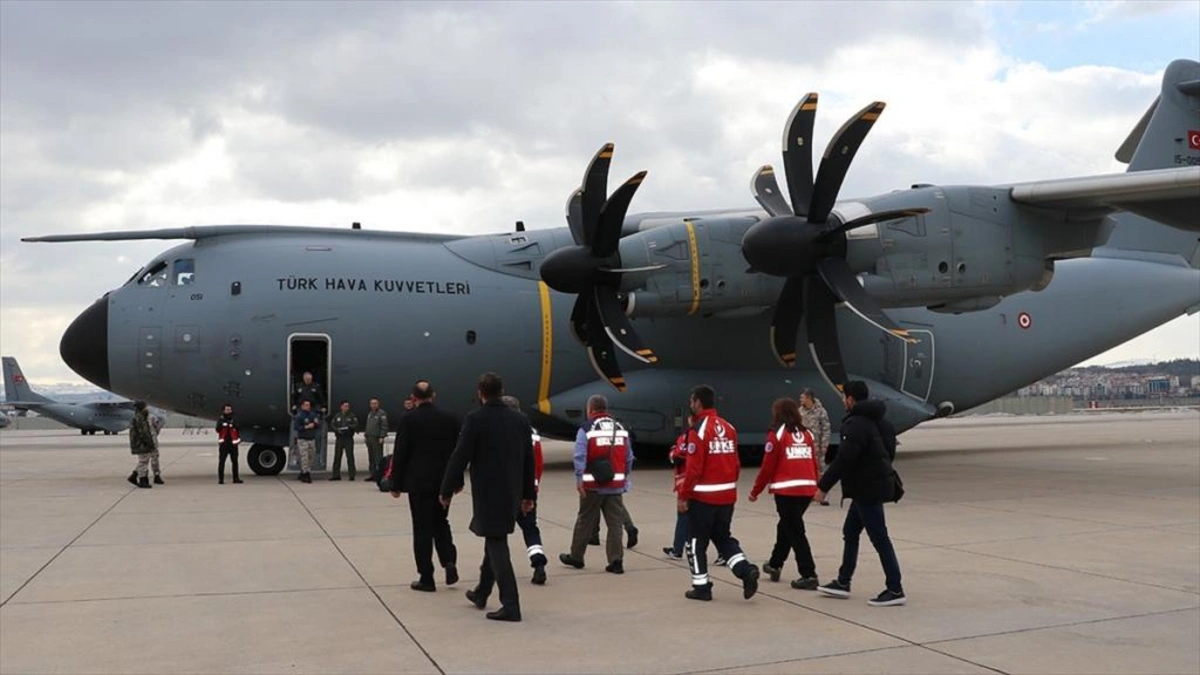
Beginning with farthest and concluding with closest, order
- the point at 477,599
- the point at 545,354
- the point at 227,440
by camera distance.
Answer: the point at 545,354 → the point at 227,440 → the point at 477,599

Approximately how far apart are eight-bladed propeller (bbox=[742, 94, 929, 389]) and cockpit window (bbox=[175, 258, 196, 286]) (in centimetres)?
866

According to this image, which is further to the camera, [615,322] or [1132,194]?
[615,322]

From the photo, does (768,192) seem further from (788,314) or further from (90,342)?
(90,342)

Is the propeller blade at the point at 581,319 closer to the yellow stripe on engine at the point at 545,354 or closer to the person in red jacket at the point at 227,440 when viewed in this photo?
the yellow stripe on engine at the point at 545,354

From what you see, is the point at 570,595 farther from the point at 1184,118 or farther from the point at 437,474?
the point at 1184,118

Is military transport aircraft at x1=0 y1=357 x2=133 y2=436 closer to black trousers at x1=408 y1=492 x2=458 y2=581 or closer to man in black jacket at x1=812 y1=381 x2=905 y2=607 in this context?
black trousers at x1=408 y1=492 x2=458 y2=581

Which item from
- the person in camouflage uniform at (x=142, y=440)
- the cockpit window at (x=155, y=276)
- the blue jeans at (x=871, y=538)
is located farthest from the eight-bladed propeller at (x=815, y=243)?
the cockpit window at (x=155, y=276)

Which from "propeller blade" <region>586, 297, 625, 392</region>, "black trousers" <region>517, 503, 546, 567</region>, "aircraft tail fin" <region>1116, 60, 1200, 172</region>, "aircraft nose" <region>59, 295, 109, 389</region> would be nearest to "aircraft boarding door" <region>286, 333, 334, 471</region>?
"aircraft nose" <region>59, 295, 109, 389</region>

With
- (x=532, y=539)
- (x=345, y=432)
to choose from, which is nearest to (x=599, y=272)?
(x=345, y=432)

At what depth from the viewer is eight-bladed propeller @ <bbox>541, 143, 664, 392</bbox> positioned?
15.4 meters

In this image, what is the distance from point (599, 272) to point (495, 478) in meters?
9.03

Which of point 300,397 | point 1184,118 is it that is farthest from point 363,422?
point 1184,118

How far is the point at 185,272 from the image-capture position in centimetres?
1678

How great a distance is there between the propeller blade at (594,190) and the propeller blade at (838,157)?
300 cm
